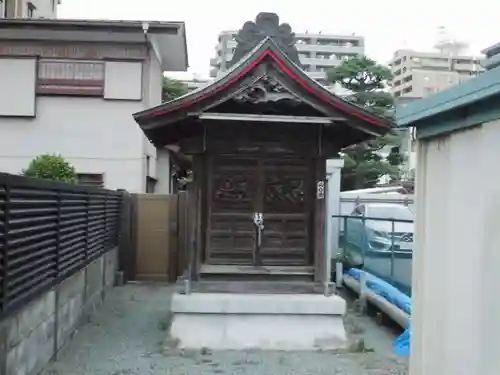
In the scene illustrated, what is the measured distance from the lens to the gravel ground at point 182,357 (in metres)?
7.67

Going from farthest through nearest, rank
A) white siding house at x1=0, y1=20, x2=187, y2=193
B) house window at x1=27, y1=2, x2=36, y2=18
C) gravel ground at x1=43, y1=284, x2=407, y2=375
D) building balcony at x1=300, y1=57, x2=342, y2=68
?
building balcony at x1=300, y1=57, x2=342, y2=68 < house window at x1=27, y1=2, x2=36, y2=18 < white siding house at x1=0, y1=20, x2=187, y2=193 < gravel ground at x1=43, y1=284, x2=407, y2=375

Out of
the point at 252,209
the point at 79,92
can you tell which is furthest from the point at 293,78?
the point at 79,92

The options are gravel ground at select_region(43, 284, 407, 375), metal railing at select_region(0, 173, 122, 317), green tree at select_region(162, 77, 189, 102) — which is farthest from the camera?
green tree at select_region(162, 77, 189, 102)

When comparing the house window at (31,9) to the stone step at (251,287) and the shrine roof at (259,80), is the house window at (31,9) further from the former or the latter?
the stone step at (251,287)

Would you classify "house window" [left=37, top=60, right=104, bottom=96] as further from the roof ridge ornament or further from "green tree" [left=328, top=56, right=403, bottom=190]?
"green tree" [left=328, top=56, right=403, bottom=190]

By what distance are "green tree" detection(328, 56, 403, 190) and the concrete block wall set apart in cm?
1785

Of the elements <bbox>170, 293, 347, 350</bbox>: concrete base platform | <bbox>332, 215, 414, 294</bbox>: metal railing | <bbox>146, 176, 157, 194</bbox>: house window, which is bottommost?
<bbox>170, 293, 347, 350</bbox>: concrete base platform

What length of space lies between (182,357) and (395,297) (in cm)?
365

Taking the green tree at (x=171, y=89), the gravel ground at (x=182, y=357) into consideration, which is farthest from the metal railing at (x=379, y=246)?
the green tree at (x=171, y=89)

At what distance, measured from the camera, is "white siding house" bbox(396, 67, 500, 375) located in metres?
3.35

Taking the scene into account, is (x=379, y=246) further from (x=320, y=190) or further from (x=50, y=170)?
(x=50, y=170)

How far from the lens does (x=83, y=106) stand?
16875mm

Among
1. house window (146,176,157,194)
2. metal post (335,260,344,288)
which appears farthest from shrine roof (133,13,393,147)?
house window (146,176,157,194)

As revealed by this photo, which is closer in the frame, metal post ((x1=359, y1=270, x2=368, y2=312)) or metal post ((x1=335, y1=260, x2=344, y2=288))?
metal post ((x1=359, y1=270, x2=368, y2=312))
